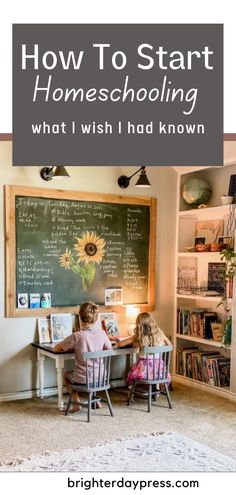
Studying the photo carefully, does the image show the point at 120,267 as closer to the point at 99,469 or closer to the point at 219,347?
the point at 219,347

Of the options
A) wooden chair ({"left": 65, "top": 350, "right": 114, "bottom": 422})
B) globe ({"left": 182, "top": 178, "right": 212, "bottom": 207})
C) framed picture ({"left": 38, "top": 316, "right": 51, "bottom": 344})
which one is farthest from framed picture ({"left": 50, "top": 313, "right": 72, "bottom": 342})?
globe ({"left": 182, "top": 178, "right": 212, "bottom": 207})

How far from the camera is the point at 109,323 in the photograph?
187 inches

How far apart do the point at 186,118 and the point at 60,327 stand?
116 inches

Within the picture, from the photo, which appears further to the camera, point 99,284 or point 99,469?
point 99,284

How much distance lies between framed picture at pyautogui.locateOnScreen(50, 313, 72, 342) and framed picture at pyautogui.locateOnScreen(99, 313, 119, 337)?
34 cm

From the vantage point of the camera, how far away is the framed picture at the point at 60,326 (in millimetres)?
4457

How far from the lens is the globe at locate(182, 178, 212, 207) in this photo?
16.1ft

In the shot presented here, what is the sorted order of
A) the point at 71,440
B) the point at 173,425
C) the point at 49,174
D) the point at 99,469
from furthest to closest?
the point at 49,174
the point at 173,425
the point at 71,440
the point at 99,469

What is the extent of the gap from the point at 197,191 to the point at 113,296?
1332mm

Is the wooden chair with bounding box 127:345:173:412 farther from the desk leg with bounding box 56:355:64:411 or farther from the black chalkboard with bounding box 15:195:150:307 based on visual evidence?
the black chalkboard with bounding box 15:195:150:307

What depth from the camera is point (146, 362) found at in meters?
4.07

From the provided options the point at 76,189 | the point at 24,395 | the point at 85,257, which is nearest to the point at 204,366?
the point at 85,257

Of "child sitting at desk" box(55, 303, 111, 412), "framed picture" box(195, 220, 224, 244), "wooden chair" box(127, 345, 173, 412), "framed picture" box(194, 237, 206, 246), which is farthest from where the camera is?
"framed picture" box(194, 237, 206, 246)
